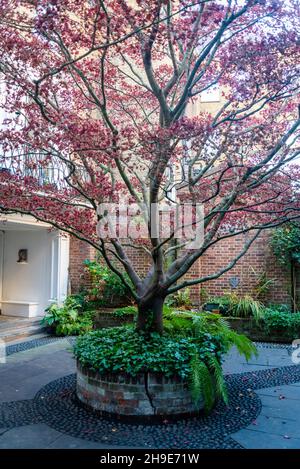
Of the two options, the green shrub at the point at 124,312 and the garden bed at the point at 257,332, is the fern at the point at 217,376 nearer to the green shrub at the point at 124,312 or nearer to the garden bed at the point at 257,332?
the garden bed at the point at 257,332

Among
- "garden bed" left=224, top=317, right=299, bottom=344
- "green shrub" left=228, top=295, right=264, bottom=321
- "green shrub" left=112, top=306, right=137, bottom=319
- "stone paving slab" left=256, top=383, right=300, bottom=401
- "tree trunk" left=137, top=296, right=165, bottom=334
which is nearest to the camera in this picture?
"stone paving slab" left=256, top=383, right=300, bottom=401

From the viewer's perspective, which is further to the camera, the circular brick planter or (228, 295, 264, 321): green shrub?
(228, 295, 264, 321): green shrub

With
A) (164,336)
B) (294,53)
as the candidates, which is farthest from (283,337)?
(294,53)

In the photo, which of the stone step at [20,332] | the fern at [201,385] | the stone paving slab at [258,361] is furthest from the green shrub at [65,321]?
the fern at [201,385]

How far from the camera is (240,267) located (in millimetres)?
7789

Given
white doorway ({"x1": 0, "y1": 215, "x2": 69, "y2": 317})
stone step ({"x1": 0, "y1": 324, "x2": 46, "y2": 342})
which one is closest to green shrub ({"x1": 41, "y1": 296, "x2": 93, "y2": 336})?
stone step ({"x1": 0, "y1": 324, "x2": 46, "y2": 342})

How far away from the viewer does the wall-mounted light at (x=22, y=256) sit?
862cm

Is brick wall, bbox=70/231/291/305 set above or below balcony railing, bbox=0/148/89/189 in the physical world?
below

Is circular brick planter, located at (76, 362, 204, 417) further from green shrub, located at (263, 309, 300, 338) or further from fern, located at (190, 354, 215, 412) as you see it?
green shrub, located at (263, 309, 300, 338)

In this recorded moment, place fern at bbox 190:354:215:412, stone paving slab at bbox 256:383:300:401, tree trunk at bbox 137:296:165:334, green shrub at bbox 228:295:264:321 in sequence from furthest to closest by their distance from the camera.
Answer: green shrub at bbox 228:295:264:321 → tree trunk at bbox 137:296:165:334 → stone paving slab at bbox 256:383:300:401 → fern at bbox 190:354:215:412

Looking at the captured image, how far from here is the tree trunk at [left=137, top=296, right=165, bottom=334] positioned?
A: 4.05m

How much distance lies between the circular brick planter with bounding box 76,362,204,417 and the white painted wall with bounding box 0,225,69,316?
16.4 feet

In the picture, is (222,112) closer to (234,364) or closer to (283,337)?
(234,364)

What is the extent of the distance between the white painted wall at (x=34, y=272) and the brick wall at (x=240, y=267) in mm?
781
